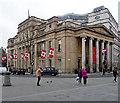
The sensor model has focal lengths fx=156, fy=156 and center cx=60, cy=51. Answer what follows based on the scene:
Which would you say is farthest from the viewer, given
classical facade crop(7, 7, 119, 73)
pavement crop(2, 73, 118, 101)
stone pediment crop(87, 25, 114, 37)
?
stone pediment crop(87, 25, 114, 37)

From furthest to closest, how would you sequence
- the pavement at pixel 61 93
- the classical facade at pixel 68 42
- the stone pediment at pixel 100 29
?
the stone pediment at pixel 100 29 < the classical facade at pixel 68 42 < the pavement at pixel 61 93

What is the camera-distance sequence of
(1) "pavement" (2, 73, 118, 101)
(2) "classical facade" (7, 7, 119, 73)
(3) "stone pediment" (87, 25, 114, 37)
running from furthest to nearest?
(3) "stone pediment" (87, 25, 114, 37) → (2) "classical facade" (7, 7, 119, 73) → (1) "pavement" (2, 73, 118, 101)

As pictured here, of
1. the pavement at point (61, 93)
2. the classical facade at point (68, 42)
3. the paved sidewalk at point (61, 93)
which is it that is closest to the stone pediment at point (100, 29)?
the classical facade at point (68, 42)

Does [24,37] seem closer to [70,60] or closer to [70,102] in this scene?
[70,60]

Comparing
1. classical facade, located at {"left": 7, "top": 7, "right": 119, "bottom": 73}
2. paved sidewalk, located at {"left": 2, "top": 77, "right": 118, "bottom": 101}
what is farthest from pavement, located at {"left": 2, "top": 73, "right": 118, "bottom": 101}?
classical facade, located at {"left": 7, "top": 7, "right": 119, "bottom": 73}

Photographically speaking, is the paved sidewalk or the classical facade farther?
the classical facade

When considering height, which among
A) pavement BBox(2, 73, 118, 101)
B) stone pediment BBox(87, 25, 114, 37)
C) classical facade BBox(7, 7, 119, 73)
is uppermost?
stone pediment BBox(87, 25, 114, 37)

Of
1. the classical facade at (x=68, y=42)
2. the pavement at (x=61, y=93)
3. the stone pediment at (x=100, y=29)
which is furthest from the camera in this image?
the stone pediment at (x=100, y=29)

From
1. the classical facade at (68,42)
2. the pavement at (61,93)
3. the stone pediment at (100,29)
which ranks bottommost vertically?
the pavement at (61,93)

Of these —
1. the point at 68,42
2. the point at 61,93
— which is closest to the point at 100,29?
the point at 68,42

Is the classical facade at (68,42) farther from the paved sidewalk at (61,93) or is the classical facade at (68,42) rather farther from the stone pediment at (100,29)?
the paved sidewalk at (61,93)

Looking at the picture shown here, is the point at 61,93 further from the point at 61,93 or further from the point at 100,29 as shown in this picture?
the point at 100,29

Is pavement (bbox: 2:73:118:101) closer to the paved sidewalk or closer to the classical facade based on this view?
the paved sidewalk

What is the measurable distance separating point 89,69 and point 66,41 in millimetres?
9319
